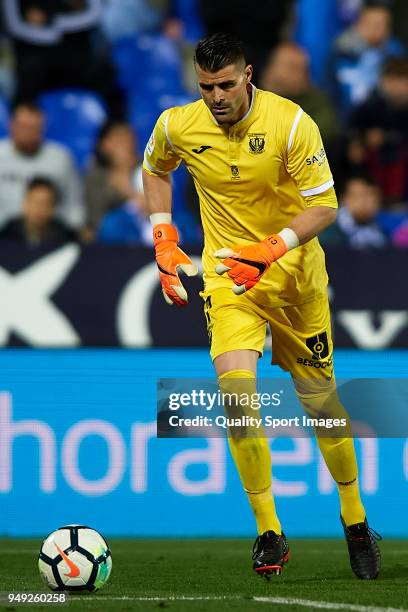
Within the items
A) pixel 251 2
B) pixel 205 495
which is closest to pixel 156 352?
pixel 205 495

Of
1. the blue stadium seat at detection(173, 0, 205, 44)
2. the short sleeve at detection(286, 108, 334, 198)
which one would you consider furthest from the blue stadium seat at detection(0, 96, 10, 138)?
the short sleeve at detection(286, 108, 334, 198)

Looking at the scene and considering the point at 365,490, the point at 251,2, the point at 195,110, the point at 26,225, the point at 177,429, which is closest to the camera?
the point at 195,110

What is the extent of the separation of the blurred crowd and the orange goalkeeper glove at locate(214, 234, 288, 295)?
4163 mm

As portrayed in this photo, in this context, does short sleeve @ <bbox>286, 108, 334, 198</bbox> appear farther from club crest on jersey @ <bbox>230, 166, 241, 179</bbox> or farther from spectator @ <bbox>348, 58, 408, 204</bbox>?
spectator @ <bbox>348, 58, 408, 204</bbox>

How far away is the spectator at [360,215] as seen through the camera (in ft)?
34.6

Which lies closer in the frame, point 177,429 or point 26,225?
point 177,429

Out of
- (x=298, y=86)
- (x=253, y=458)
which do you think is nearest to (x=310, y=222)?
(x=253, y=458)

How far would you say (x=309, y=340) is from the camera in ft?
21.6

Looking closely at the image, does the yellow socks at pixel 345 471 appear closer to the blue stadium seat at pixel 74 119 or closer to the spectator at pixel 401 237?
the spectator at pixel 401 237

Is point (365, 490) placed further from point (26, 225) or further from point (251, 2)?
point (251, 2)

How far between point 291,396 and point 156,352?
1380 millimetres

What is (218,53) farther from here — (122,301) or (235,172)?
(122,301)

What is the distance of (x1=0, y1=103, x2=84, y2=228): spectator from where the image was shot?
35.9 ft

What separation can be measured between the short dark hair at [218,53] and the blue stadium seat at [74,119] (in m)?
6.22
